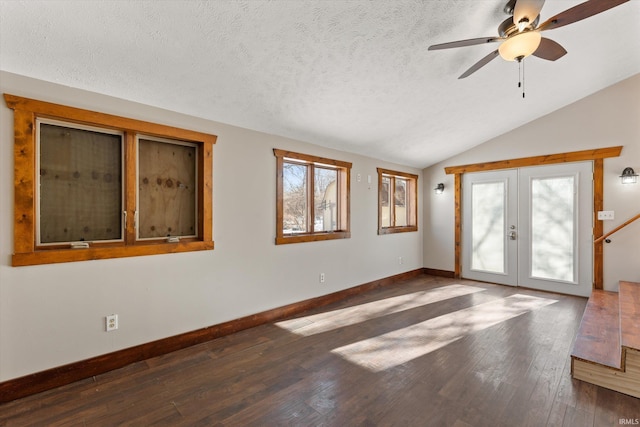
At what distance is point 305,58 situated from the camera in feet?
8.32

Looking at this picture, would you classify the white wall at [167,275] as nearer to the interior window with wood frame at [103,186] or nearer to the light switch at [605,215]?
the interior window with wood frame at [103,186]

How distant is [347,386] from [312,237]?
86.0 inches

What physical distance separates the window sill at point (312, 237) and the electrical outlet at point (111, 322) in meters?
1.82

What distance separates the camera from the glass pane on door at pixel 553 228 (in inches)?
184

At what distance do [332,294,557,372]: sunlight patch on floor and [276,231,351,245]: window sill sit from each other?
1.51 metres

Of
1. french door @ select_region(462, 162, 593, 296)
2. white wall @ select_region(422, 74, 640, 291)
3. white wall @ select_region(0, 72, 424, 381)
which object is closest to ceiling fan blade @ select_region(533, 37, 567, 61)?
white wall @ select_region(422, 74, 640, 291)

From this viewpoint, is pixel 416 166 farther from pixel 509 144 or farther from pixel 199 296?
pixel 199 296

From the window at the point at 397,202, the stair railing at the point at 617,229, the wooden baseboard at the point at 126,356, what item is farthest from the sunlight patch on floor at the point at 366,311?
the stair railing at the point at 617,229

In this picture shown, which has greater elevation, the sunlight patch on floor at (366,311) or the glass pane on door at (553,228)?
the glass pane on door at (553,228)

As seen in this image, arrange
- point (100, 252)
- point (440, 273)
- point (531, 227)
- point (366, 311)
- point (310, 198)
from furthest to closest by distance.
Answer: point (440, 273) < point (531, 227) < point (310, 198) < point (366, 311) < point (100, 252)

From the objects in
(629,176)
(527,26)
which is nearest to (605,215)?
(629,176)

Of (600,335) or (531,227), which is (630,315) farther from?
(531,227)

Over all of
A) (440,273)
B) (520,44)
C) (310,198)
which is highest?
(520,44)

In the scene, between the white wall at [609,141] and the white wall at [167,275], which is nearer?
the white wall at [167,275]
